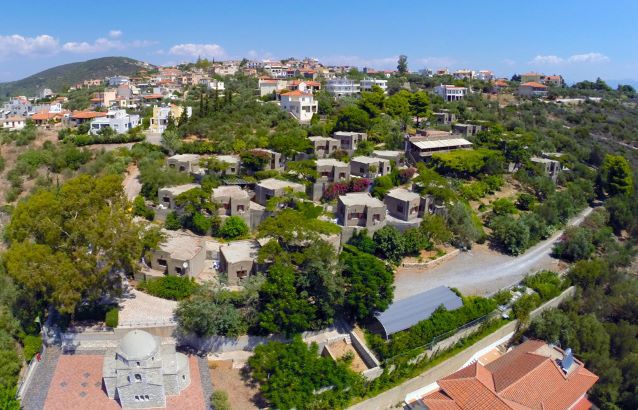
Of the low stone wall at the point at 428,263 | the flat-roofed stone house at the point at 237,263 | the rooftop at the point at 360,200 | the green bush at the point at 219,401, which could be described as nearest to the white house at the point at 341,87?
the rooftop at the point at 360,200

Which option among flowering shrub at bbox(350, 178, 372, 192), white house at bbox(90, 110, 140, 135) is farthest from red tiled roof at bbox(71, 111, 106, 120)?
flowering shrub at bbox(350, 178, 372, 192)

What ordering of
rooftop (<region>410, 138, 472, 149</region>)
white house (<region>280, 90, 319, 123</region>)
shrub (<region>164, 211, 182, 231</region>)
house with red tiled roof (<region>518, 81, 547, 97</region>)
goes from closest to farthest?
shrub (<region>164, 211, 182, 231</region>) < rooftop (<region>410, 138, 472, 149</region>) < white house (<region>280, 90, 319, 123</region>) < house with red tiled roof (<region>518, 81, 547, 97</region>)

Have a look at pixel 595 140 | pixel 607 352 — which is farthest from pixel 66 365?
pixel 595 140

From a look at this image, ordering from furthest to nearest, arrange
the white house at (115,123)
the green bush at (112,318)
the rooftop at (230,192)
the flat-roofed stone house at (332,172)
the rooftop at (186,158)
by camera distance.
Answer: the white house at (115,123) < the rooftop at (186,158) < the flat-roofed stone house at (332,172) < the rooftop at (230,192) < the green bush at (112,318)

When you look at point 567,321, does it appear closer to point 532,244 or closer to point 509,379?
point 509,379

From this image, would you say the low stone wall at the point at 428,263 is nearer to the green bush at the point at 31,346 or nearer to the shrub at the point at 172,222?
the shrub at the point at 172,222

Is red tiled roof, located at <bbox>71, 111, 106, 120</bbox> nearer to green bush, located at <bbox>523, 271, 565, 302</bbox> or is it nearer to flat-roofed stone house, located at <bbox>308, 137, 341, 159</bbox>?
flat-roofed stone house, located at <bbox>308, 137, 341, 159</bbox>
